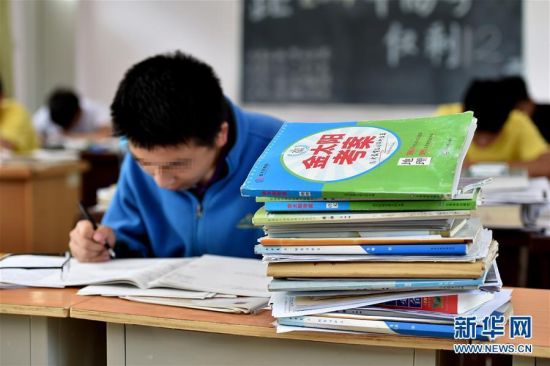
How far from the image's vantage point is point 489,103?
284cm

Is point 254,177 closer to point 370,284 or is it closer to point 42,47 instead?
point 370,284

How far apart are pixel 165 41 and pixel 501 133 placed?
314cm

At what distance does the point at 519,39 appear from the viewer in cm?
481

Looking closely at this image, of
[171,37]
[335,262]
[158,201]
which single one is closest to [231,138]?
[158,201]

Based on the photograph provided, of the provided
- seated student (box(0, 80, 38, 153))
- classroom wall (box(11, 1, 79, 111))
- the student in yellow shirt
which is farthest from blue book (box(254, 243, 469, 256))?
classroom wall (box(11, 1, 79, 111))

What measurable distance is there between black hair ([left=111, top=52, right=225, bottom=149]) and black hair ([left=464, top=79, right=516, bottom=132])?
5.06 feet

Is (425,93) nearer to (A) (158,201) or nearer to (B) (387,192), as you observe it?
(A) (158,201)

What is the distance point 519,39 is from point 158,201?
12.1 feet

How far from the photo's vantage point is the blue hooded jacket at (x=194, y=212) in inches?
67.2

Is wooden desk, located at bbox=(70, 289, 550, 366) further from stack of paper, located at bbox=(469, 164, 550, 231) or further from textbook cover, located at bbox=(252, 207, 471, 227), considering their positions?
stack of paper, located at bbox=(469, 164, 550, 231)

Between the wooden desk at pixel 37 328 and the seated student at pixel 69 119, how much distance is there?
3805mm

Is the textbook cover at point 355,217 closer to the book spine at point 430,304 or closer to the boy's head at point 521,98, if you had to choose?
the book spine at point 430,304

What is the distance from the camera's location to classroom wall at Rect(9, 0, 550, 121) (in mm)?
5277

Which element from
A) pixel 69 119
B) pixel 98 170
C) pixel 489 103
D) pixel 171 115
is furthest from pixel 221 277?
pixel 69 119
